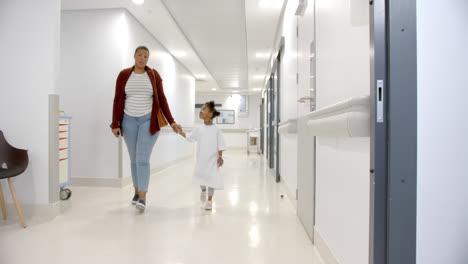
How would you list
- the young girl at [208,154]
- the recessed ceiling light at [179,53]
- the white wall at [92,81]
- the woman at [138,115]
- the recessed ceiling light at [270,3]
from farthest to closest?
the recessed ceiling light at [179,53] → the white wall at [92,81] → the recessed ceiling light at [270,3] → the young girl at [208,154] → the woman at [138,115]

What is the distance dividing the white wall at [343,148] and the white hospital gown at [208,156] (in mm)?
1269

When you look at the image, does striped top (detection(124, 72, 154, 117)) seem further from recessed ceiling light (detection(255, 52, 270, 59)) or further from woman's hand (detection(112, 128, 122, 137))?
recessed ceiling light (detection(255, 52, 270, 59))

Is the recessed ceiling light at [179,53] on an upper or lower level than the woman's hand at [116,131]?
upper

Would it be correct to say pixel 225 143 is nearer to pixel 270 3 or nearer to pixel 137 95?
pixel 137 95

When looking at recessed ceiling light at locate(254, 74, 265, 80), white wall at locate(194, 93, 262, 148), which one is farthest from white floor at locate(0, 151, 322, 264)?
white wall at locate(194, 93, 262, 148)

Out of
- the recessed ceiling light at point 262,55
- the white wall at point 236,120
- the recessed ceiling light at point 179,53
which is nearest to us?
the recessed ceiling light at point 179,53

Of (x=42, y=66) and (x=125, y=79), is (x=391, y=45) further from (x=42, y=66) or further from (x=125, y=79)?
(x=42, y=66)

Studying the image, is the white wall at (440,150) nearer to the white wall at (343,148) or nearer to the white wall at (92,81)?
the white wall at (343,148)

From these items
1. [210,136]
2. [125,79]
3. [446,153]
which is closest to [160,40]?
[125,79]

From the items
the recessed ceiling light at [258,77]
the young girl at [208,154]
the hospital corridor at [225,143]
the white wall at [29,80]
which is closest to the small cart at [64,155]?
the hospital corridor at [225,143]

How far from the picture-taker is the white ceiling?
4195mm

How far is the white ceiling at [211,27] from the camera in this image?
420 centimetres

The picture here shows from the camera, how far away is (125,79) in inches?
112

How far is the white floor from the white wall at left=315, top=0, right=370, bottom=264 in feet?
1.32
